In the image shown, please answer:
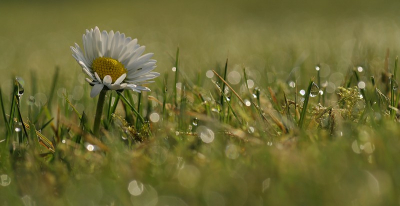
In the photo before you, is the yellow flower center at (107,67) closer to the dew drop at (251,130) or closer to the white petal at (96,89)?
A: the white petal at (96,89)

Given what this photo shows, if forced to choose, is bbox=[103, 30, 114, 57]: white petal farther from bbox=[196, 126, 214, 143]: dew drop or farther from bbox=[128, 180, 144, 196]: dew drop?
bbox=[128, 180, 144, 196]: dew drop

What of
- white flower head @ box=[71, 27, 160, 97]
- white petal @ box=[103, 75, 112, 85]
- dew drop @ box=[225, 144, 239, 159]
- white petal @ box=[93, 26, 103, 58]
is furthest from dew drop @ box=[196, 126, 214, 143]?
white petal @ box=[93, 26, 103, 58]

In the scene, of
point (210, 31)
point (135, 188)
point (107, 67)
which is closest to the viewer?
point (135, 188)

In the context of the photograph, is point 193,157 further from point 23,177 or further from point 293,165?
point 23,177

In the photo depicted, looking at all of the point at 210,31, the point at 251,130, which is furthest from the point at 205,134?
the point at 210,31

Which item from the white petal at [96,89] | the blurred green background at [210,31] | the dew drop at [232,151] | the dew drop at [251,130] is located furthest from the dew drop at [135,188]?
the blurred green background at [210,31]

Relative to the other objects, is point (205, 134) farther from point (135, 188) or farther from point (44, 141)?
point (44, 141)

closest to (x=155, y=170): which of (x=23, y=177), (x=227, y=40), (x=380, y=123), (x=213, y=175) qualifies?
(x=213, y=175)

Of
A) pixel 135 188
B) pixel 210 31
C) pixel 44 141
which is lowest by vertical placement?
pixel 210 31
